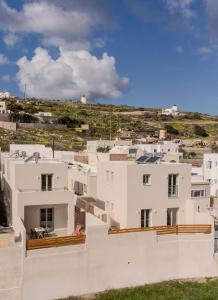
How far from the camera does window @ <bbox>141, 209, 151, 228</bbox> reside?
25.4 m

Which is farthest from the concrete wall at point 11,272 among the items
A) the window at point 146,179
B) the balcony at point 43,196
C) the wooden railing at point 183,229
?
the window at point 146,179

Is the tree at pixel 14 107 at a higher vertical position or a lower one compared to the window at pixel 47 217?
higher

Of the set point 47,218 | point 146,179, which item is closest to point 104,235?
point 47,218

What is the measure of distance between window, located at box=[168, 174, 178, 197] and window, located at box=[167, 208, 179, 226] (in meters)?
1.02

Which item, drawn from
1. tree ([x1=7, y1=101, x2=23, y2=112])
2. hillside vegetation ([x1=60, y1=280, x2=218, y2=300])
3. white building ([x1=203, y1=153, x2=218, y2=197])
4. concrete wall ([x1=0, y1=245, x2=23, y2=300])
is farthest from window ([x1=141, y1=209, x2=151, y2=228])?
tree ([x1=7, y1=101, x2=23, y2=112])

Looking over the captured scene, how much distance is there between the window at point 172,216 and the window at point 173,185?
40.1 inches

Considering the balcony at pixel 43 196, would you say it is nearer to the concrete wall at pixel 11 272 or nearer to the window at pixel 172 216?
the concrete wall at pixel 11 272

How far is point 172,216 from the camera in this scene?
2633 cm

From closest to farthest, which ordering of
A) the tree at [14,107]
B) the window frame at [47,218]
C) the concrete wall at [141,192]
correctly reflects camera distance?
the window frame at [47,218] → the concrete wall at [141,192] → the tree at [14,107]

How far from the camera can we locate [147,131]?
5276 inches

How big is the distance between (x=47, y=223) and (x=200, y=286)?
9.86 meters

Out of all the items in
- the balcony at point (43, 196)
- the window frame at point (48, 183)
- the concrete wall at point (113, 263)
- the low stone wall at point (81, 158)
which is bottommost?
the concrete wall at point (113, 263)

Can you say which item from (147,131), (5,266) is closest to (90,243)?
(5,266)

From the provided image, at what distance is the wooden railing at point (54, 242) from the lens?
63.5 feet
